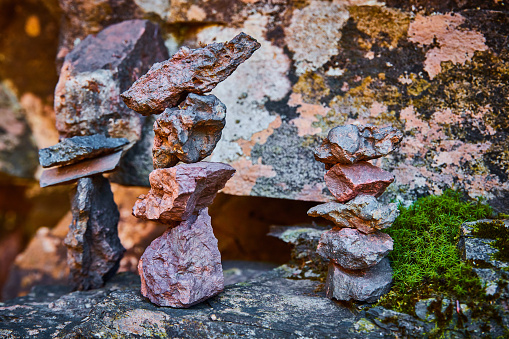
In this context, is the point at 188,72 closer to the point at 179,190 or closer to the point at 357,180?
the point at 179,190

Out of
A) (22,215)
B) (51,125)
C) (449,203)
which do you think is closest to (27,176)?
(51,125)

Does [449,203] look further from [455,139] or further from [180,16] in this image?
[180,16]

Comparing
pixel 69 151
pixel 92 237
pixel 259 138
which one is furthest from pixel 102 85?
pixel 259 138

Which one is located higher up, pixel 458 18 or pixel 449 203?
pixel 458 18

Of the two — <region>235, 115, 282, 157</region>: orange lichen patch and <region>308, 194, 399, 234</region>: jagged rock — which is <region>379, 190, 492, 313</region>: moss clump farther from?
<region>235, 115, 282, 157</region>: orange lichen patch

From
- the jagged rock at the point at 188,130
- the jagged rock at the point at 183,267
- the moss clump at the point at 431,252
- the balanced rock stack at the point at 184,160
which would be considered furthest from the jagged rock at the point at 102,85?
the moss clump at the point at 431,252
